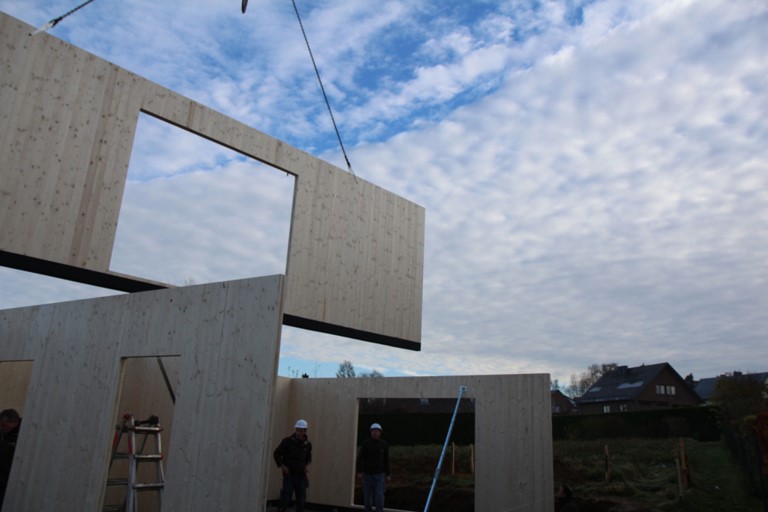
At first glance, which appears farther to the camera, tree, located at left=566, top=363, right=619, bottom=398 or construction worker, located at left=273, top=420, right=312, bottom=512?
tree, located at left=566, top=363, right=619, bottom=398

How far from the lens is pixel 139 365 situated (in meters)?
9.05

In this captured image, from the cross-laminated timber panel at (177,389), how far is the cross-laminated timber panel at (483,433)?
4658 mm

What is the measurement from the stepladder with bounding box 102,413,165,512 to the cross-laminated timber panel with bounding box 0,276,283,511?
15.1 inches

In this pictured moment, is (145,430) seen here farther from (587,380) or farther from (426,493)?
(587,380)

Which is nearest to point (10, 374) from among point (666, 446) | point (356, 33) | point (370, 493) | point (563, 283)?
point (370, 493)

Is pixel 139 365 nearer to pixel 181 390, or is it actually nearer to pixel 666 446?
pixel 181 390

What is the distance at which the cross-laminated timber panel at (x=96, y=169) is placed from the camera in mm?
7410

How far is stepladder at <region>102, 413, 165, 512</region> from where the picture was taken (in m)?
6.49

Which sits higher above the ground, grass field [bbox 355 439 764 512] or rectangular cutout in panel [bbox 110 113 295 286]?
rectangular cutout in panel [bbox 110 113 295 286]

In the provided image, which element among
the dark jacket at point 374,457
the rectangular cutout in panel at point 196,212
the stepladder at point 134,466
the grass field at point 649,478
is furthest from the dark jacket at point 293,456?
the grass field at point 649,478

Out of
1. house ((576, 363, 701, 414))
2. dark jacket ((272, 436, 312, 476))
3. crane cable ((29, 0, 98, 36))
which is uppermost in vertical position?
crane cable ((29, 0, 98, 36))

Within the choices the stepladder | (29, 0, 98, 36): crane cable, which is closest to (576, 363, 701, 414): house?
the stepladder

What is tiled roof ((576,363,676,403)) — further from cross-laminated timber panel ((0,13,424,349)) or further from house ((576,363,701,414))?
cross-laminated timber panel ((0,13,424,349))

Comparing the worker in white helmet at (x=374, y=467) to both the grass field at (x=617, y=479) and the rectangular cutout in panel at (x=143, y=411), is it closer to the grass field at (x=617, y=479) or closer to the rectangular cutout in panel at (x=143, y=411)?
the rectangular cutout in panel at (x=143, y=411)
